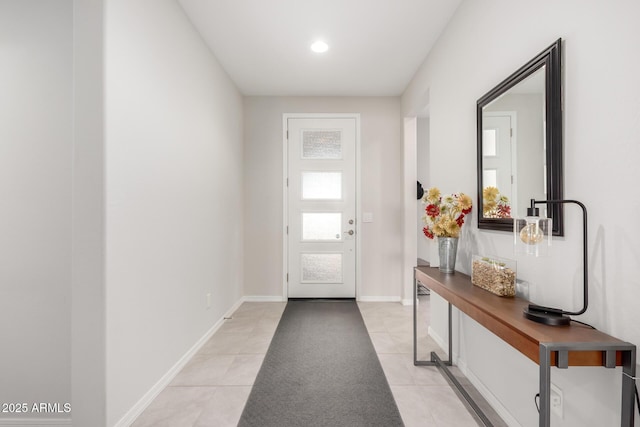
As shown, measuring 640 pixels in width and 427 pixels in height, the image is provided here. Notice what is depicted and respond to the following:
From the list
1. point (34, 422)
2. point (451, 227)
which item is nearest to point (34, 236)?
point (34, 422)

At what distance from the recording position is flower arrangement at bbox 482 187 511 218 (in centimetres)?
174

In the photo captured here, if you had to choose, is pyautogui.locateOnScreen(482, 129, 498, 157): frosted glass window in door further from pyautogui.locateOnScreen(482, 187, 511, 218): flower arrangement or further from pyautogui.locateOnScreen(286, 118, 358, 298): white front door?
pyautogui.locateOnScreen(286, 118, 358, 298): white front door

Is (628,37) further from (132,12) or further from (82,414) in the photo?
(82,414)

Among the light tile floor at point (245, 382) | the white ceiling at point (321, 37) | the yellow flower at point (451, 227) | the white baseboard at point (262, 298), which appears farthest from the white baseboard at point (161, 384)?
the white ceiling at point (321, 37)

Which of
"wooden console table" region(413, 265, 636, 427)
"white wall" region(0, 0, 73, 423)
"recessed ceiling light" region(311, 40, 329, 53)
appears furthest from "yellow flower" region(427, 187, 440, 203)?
"white wall" region(0, 0, 73, 423)

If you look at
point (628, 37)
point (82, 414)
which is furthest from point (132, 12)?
point (628, 37)

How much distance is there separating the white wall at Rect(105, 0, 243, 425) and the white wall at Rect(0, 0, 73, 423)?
37 cm

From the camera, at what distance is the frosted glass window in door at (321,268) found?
13.6 ft

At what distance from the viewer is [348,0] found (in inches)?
88.7

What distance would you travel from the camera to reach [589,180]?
1.18 metres

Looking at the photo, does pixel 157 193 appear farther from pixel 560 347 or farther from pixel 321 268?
pixel 321 268

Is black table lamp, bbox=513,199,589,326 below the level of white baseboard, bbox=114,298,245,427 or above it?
above

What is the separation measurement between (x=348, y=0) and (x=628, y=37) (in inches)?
68.6

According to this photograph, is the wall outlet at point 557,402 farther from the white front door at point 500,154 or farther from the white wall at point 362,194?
the white wall at point 362,194
